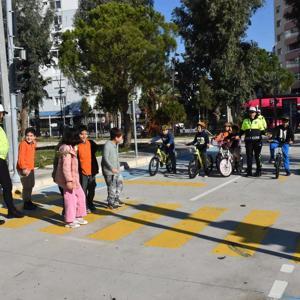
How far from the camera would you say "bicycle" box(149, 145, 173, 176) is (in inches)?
578

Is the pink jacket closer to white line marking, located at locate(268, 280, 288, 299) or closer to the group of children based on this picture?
the group of children

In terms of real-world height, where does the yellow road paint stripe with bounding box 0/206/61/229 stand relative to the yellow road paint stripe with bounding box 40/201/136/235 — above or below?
above

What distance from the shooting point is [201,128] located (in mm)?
14188

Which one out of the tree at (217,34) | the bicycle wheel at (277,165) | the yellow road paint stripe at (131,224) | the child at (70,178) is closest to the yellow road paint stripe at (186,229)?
the yellow road paint stripe at (131,224)

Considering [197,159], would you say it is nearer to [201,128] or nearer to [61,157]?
[201,128]

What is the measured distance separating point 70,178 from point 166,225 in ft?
5.68

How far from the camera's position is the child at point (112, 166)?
9.23 m

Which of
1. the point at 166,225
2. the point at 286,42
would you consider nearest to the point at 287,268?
the point at 166,225

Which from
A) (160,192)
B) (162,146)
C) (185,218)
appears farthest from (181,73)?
(185,218)

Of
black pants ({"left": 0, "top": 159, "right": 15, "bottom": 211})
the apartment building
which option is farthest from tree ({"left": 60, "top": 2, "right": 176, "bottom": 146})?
the apartment building

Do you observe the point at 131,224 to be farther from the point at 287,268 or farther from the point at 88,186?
the point at 287,268

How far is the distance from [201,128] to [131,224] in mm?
6552

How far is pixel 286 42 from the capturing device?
9081 centimetres

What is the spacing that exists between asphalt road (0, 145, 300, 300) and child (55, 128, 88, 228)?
0.94 ft
